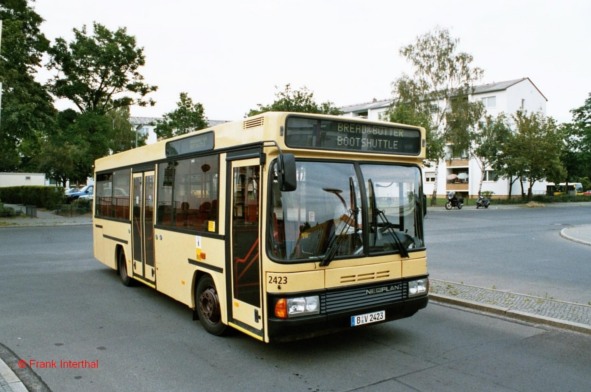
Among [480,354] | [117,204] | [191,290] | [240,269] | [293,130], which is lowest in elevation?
[480,354]

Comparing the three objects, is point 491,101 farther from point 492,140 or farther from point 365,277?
point 365,277

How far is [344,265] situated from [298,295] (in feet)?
2.20

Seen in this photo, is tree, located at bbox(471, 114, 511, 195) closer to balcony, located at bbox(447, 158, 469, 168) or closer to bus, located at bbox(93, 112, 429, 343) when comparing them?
balcony, located at bbox(447, 158, 469, 168)

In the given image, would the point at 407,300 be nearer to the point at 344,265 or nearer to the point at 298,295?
the point at 344,265

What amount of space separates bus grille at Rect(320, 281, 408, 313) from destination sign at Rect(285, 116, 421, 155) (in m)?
1.65

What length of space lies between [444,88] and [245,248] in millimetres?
46819

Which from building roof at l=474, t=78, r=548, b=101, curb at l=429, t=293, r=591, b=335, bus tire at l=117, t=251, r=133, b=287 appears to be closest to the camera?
curb at l=429, t=293, r=591, b=335

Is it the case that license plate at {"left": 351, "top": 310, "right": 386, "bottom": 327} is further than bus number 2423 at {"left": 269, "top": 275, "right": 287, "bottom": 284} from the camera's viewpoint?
Yes

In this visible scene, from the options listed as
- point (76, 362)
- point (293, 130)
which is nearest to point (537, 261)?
point (293, 130)

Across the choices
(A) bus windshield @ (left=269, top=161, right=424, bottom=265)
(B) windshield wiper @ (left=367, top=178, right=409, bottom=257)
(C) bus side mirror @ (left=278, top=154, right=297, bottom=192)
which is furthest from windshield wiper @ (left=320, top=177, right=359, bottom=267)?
(C) bus side mirror @ (left=278, top=154, right=297, bottom=192)

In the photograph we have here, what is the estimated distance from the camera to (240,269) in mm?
5707

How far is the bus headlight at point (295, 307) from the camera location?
16.5ft

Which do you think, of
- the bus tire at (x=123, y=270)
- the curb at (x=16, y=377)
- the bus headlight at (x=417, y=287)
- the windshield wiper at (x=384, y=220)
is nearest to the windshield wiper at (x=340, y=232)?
the windshield wiper at (x=384, y=220)

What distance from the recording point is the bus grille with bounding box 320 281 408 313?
527 cm
